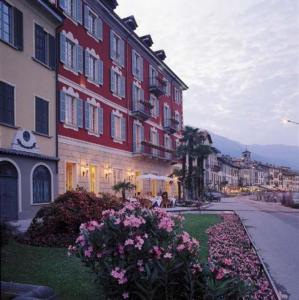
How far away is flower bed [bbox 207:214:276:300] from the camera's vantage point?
5845 mm

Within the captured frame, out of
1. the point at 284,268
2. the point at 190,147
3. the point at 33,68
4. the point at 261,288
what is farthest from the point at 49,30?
the point at 190,147

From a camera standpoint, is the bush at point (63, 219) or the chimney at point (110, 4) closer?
the bush at point (63, 219)

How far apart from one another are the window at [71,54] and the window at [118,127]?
621 cm

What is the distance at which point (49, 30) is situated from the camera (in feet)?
75.9

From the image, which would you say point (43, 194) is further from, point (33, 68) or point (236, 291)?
point (236, 291)

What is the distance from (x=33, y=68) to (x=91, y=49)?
8.75m

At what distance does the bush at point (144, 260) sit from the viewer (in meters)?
5.37

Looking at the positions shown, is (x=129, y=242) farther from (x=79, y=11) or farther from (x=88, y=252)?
(x=79, y=11)

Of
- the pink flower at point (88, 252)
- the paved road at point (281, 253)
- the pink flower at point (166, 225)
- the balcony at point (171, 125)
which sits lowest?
the paved road at point (281, 253)

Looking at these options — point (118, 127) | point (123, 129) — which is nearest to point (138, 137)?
point (123, 129)

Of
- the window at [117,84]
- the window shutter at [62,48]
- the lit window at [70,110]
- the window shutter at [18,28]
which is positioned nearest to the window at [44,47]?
Answer: the window shutter at [62,48]

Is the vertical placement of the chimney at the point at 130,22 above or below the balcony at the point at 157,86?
above

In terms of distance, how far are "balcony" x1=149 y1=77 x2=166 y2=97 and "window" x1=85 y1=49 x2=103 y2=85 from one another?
11426 mm

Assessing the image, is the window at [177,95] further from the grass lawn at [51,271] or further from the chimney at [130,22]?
the grass lawn at [51,271]
